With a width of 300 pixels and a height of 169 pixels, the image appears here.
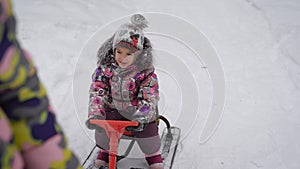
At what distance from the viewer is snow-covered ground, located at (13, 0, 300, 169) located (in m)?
2.47

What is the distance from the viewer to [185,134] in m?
2.60

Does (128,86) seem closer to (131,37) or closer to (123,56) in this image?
(123,56)

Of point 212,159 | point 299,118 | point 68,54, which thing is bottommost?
point 212,159

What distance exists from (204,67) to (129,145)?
152 centimetres

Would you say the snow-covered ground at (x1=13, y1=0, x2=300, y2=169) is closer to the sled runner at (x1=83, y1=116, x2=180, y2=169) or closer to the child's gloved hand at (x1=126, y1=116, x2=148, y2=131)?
the sled runner at (x1=83, y1=116, x2=180, y2=169)

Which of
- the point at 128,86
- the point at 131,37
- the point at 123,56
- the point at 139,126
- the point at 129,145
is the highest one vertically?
the point at 131,37

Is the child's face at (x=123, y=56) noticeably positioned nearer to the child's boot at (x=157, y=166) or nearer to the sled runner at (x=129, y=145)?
the sled runner at (x=129, y=145)

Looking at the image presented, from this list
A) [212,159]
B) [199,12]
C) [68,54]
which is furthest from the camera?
[199,12]

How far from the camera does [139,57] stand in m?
2.03

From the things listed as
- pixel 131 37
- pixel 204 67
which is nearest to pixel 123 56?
pixel 131 37

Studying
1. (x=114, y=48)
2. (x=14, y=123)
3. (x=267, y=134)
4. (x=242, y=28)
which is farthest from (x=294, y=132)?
(x=14, y=123)

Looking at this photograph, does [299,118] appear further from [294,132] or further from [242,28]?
[242,28]

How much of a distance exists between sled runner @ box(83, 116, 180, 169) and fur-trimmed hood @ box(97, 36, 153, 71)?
0.40 m

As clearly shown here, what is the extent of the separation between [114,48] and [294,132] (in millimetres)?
1537
